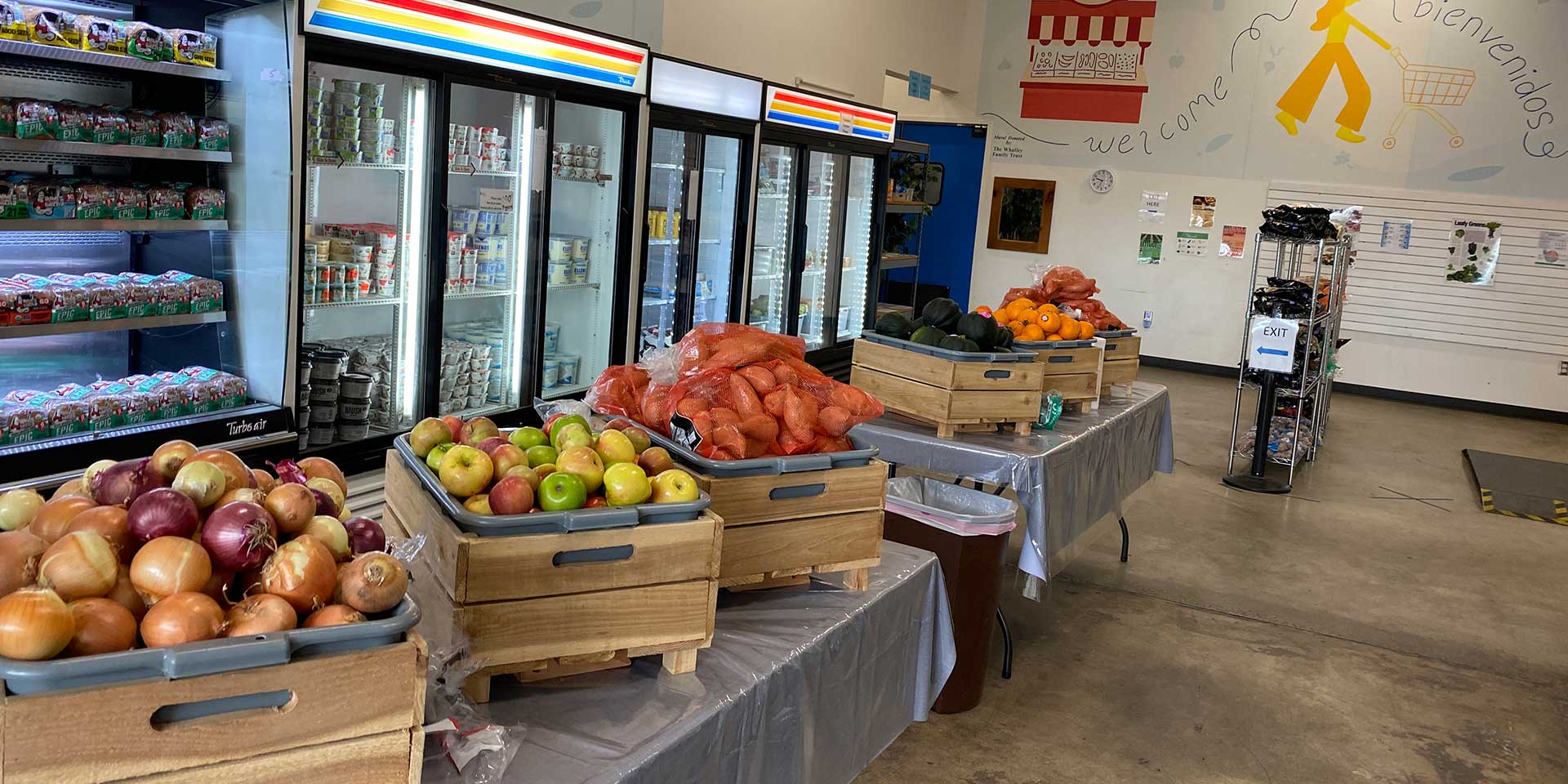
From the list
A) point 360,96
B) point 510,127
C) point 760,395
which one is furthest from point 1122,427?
point 360,96

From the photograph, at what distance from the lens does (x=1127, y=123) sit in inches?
475

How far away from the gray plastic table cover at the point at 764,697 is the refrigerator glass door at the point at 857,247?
5971 mm

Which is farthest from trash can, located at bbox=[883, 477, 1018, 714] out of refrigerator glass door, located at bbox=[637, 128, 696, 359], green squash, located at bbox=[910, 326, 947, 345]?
refrigerator glass door, located at bbox=[637, 128, 696, 359]

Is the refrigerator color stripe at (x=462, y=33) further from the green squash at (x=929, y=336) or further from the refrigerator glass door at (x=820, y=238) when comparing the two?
the refrigerator glass door at (x=820, y=238)

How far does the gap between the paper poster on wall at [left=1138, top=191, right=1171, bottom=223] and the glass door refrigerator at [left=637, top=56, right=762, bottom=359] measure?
21.9 ft

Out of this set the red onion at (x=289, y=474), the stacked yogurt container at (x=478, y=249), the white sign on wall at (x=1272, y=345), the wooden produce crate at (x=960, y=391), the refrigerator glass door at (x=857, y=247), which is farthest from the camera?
the refrigerator glass door at (x=857, y=247)

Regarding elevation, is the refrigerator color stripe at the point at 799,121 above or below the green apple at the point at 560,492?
above

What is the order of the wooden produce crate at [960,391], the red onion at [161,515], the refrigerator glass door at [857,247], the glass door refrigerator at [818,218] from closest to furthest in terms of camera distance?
the red onion at [161,515] < the wooden produce crate at [960,391] < the glass door refrigerator at [818,218] < the refrigerator glass door at [857,247]

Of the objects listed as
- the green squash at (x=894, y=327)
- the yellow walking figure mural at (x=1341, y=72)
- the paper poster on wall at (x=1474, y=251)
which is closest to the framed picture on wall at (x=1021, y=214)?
the yellow walking figure mural at (x=1341, y=72)

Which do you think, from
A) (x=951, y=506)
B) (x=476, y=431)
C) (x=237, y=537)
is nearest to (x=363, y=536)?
(x=237, y=537)

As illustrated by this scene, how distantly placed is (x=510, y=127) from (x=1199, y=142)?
342 inches

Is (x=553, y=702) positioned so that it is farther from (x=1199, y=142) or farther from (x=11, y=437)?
(x=1199, y=142)

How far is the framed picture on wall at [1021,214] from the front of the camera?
1265 centimetres

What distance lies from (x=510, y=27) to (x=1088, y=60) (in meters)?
8.95
